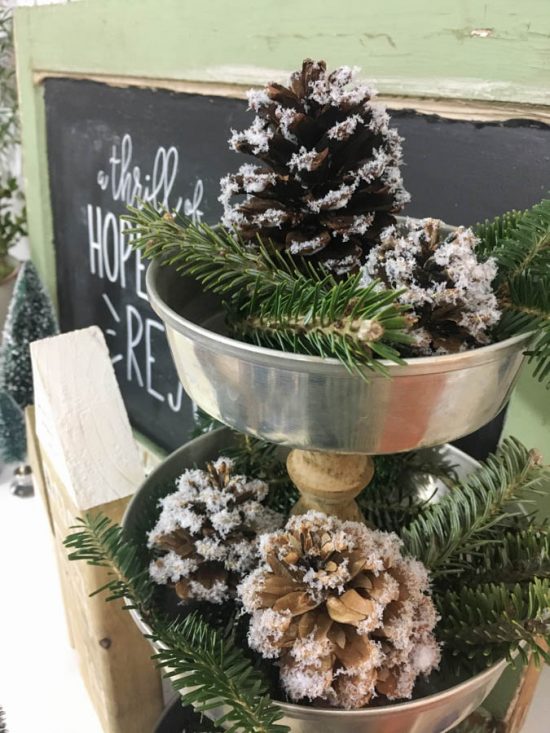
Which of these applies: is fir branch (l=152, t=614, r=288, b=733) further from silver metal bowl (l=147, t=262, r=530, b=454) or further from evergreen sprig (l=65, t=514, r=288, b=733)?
silver metal bowl (l=147, t=262, r=530, b=454)

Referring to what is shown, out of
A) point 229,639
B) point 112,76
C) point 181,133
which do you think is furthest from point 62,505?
point 112,76

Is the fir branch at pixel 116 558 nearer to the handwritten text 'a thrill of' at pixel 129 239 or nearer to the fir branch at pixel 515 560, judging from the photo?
the fir branch at pixel 515 560

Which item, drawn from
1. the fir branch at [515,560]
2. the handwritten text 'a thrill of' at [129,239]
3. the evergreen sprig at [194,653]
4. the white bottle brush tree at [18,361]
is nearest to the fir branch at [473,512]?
the fir branch at [515,560]

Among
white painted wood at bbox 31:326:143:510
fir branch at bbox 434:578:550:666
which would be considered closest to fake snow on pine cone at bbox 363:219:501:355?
fir branch at bbox 434:578:550:666

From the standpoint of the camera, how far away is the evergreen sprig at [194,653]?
253 millimetres

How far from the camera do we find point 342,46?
50 centimetres

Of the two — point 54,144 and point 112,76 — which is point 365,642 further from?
point 54,144

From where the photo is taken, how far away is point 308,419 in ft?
0.81

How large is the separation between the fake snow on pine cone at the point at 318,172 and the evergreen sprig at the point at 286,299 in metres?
0.01

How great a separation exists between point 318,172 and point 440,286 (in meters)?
0.08

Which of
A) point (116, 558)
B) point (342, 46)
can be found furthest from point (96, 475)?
point (342, 46)

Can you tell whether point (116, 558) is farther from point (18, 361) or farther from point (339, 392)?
point (18, 361)

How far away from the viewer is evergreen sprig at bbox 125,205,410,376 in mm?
209

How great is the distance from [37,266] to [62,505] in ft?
2.02
